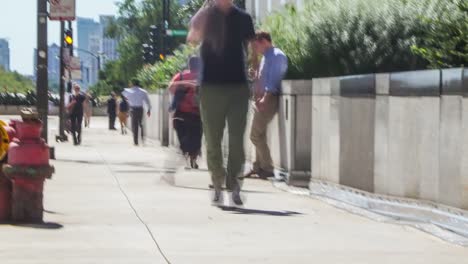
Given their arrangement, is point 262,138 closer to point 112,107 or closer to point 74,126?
point 74,126

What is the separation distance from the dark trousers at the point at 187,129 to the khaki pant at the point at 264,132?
2.45 feet

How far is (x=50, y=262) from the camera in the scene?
7.16 metres

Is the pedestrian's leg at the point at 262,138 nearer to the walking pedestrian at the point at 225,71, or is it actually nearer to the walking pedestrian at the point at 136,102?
the walking pedestrian at the point at 225,71

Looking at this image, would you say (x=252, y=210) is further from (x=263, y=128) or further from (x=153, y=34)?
(x=153, y=34)

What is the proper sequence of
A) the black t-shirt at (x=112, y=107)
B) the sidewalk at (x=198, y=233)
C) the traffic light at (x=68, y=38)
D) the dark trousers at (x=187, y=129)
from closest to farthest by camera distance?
the sidewalk at (x=198, y=233) → the dark trousers at (x=187, y=129) → the traffic light at (x=68, y=38) → the black t-shirt at (x=112, y=107)

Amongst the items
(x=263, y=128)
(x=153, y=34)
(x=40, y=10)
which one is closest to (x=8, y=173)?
(x=263, y=128)

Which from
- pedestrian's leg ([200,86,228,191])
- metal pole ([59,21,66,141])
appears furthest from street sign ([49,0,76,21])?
pedestrian's leg ([200,86,228,191])

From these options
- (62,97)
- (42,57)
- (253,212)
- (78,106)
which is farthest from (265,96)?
(78,106)

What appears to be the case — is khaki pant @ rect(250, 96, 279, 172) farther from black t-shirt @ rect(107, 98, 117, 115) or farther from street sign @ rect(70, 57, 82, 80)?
black t-shirt @ rect(107, 98, 117, 115)

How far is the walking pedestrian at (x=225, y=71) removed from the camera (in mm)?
10570

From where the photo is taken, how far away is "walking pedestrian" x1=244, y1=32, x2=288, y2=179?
564 inches

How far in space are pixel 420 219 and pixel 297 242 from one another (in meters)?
1.53

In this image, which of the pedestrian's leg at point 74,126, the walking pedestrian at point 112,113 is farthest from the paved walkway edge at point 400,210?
the walking pedestrian at point 112,113

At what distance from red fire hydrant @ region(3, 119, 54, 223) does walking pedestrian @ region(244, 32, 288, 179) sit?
553cm
